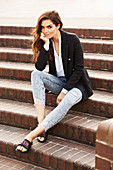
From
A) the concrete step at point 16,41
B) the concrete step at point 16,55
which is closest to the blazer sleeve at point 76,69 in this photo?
the concrete step at point 16,55

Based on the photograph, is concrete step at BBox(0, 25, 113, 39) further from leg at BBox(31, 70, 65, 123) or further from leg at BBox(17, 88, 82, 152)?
leg at BBox(17, 88, 82, 152)

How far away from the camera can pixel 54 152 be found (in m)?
3.58

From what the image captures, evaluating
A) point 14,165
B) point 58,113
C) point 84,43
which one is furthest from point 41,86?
point 84,43

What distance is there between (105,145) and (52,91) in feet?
5.49

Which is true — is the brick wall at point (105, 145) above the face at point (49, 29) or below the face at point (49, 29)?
below

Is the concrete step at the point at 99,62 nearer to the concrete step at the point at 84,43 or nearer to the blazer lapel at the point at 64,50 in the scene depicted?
the concrete step at the point at 84,43

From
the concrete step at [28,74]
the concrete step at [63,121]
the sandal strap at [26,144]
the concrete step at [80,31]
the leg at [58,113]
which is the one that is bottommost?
the sandal strap at [26,144]

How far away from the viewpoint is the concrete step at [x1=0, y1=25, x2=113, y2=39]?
5691mm

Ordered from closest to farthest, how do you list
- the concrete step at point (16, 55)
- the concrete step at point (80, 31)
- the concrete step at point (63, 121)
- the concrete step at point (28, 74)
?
the concrete step at point (63, 121) → the concrete step at point (28, 74) → the concrete step at point (16, 55) → the concrete step at point (80, 31)

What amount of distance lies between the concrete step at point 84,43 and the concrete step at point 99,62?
0.74ft

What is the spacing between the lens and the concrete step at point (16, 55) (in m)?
5.46

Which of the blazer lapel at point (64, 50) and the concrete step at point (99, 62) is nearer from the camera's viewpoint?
the blazer lapel at point (64, 50)

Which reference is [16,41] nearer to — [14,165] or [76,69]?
[76,69]

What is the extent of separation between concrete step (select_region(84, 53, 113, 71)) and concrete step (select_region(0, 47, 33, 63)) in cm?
98
